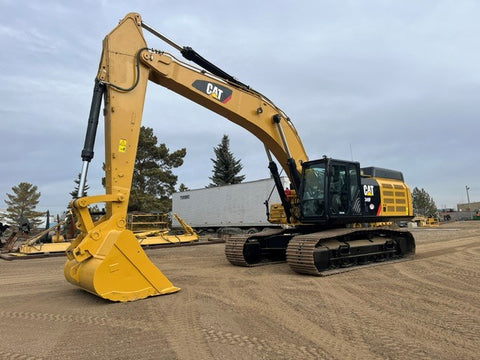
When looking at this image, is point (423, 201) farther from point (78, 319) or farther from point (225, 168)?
point (78, 319)

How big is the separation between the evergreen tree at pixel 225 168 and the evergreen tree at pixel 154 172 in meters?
5.16

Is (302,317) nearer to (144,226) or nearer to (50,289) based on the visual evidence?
(50,289)

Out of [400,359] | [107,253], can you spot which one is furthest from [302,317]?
[107,253]

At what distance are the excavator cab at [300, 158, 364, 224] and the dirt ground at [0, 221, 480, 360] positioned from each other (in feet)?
5.08

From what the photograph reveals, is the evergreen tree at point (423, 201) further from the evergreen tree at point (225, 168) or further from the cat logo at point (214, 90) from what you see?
the cat logo at point (214, 90)

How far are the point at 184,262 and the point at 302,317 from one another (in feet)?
22.3

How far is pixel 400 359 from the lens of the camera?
3434mm

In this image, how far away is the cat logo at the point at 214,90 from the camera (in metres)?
7.68

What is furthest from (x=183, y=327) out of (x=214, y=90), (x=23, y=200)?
(x=23, y=200)

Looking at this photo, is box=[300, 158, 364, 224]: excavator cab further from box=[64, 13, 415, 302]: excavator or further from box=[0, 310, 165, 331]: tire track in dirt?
box=[0, 310, 165, 331]: tire track in dirt

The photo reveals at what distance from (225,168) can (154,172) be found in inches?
358

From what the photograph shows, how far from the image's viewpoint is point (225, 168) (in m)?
40.3

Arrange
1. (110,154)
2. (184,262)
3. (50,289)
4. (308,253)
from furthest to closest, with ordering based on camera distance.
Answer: (184,262), (308,253), (50,289), (110,154)

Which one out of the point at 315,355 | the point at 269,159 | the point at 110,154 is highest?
the point at 269,159
